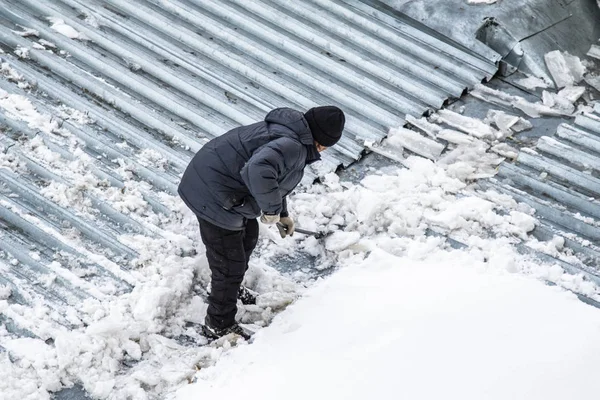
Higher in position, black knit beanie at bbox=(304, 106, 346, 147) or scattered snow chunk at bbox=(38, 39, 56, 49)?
black knit beanie at bbox=(304, 106, 346, 147)

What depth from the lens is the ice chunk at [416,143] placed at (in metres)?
5.59

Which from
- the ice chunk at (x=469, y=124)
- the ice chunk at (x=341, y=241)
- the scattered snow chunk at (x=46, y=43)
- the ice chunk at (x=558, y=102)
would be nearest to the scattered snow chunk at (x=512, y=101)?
the ice chunk at (x=558, y=102)

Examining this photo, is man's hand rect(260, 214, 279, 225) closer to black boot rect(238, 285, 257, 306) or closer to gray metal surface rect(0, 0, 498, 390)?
black boot rect(238, 285, 257, 306)

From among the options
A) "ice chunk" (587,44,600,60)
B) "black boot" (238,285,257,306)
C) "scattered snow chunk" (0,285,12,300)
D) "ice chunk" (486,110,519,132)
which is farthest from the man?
"ice chunk" (587,44,600,60)

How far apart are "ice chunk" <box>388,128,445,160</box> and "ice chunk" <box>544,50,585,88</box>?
133 cm

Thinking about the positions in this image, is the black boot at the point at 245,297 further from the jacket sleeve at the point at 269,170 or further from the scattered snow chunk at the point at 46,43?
the scattered snow chunk at the point at 46,43

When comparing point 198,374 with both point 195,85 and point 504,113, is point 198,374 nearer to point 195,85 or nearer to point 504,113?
point 195,85

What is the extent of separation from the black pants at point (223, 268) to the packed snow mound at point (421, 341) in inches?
9.5

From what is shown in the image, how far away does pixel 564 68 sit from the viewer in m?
6.36

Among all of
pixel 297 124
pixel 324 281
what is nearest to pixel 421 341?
pixel 324 281

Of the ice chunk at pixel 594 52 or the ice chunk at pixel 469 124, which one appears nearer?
the ice chunk at pixel 469 124

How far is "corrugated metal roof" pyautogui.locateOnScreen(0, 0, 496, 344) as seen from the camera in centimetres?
476

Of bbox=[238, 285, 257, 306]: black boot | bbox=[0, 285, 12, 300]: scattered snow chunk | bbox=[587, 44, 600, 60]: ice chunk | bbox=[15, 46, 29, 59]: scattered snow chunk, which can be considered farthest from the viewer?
bbox=[587, 44, 600, 60]: ice chunk

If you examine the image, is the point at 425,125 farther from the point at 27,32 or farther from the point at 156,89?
the point at 27,32
